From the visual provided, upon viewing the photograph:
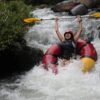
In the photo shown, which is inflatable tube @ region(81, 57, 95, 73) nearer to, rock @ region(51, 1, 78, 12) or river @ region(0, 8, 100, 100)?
river @ region(0, 8, 100, 100)

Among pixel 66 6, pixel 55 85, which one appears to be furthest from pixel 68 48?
pixel 66 6

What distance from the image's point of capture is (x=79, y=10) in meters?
15.3

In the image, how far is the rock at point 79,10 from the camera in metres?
15.2

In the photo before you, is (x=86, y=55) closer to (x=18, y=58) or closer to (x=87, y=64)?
(x=87, y=64)

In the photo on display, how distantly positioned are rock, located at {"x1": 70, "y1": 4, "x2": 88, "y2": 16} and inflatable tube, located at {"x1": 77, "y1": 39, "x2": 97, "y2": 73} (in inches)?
185

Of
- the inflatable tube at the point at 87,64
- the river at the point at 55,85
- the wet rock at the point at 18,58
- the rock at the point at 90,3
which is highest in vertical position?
the rock at the point at 90,3

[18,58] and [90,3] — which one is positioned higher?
[90,3]

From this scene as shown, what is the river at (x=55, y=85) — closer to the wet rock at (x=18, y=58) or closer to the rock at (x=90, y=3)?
the wet rock at (x=18, y=58)

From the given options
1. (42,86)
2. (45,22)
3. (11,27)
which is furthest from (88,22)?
(42,86)

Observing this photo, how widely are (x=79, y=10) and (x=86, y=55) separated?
18.5 feet

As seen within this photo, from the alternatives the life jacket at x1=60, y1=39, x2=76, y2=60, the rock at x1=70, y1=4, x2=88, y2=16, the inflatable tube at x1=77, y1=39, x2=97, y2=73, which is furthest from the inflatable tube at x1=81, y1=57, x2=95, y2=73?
the rock at x1=70, y1=4, x2=88, y2=16

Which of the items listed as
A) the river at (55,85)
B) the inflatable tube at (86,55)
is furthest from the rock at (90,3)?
the river at (55,85)

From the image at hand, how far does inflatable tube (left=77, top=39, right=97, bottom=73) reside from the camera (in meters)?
9.50

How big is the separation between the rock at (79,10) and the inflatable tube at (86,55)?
15.4ft
